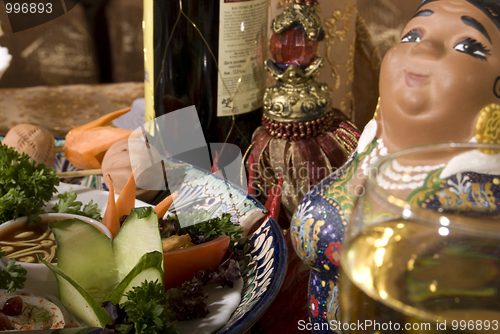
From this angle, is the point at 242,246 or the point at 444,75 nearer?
the point at 444,75

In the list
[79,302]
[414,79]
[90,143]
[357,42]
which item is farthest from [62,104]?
[414,79]

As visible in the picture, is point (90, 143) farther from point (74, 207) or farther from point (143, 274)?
point (143, 274)

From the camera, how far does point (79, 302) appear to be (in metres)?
0.36

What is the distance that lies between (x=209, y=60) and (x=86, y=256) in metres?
0.32

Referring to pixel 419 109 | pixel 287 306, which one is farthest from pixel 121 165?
pixel 419 109

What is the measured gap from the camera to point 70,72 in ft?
4.00

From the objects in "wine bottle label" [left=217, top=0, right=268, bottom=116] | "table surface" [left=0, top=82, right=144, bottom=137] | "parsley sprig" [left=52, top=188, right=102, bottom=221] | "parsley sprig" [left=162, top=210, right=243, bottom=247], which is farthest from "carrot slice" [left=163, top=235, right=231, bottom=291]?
"table surface" [left=0, top=82, right=144, bottom=137]

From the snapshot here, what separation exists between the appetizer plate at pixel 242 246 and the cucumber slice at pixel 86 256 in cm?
8

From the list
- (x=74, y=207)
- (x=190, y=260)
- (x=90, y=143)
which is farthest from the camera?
(x=90, y=143)

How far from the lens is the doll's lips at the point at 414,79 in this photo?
343 mm

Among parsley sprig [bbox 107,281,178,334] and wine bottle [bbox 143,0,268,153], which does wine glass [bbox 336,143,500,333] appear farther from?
wine bottle [bbox 143,0,268,153]

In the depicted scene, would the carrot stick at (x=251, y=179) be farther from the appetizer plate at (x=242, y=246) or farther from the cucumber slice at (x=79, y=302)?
the cucumber slice at (x=79, y=302)

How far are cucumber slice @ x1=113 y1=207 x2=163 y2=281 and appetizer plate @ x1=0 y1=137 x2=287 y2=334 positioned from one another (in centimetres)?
7

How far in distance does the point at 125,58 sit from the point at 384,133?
97 centimetres
